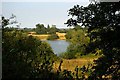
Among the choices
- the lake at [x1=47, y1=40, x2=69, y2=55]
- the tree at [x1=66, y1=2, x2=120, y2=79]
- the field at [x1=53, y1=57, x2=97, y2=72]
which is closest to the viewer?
the tree at [x1=66, y1=2, x2=120, y2=79]

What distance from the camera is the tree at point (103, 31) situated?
20.9 ft

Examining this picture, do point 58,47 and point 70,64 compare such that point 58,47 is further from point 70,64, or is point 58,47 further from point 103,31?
point 103,31

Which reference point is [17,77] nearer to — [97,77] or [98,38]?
[97,77]

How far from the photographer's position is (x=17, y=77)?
6227 mm

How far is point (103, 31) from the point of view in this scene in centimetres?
677

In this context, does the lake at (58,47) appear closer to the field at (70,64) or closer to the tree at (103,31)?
the field at (70,64)

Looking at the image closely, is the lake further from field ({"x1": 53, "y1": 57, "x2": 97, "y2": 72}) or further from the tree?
the tree

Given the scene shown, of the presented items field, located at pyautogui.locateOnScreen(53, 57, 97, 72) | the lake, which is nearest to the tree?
field, located at pyautogui.locateOnScreen(53, 57, 97, 72)

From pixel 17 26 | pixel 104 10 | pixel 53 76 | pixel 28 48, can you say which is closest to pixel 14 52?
pixel 28 48

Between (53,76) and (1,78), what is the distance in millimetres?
1561

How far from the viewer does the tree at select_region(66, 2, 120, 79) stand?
6.36 m

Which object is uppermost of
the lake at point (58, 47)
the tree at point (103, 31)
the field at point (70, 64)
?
the tree at point (103, 31)

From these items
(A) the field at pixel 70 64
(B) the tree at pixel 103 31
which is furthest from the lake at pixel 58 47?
(B) the tree at pixel 103 31

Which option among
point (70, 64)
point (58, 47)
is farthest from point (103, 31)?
point (58, 47)
